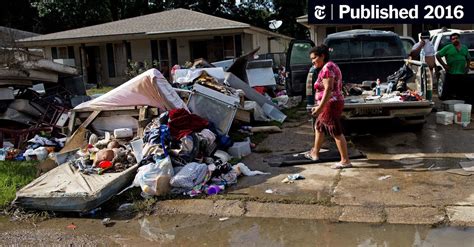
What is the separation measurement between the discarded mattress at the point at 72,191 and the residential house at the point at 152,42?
15515mm

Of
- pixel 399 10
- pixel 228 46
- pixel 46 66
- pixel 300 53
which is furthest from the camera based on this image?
pixel 228 46

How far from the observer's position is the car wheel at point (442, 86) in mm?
10820

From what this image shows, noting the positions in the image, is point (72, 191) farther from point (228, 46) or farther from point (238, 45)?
point (228, 46)

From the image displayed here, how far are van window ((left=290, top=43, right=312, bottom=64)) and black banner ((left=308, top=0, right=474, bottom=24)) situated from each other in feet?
3.49

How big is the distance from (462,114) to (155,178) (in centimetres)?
607

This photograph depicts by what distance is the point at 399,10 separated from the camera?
34.1ft

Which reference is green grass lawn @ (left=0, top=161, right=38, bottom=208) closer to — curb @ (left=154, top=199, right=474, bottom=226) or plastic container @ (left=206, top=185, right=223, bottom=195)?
curb @ (left=154, top=199, right=474, bottom=226)

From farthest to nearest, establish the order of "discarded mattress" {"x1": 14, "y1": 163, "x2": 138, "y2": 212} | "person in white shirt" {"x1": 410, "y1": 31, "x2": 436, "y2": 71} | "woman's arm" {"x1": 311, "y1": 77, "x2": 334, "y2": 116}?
"person in white shirt" {"x1": 410, "y1": 31, "x2": 436, "y2": 71} < "woman's arm" {"x1": 311, "y1": 77, "x2": 334, "y2": 116} < "discarded mattress" {"x1": 14, "y1": 163, "x2": 138, "y2": 212}

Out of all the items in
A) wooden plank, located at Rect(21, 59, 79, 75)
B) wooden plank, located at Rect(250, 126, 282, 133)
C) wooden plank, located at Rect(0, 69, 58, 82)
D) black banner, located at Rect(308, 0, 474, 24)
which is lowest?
wooden plank, located at Rect(250, 126, 282, 133)

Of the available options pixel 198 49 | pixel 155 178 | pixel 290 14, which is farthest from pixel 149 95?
pixel 290 14

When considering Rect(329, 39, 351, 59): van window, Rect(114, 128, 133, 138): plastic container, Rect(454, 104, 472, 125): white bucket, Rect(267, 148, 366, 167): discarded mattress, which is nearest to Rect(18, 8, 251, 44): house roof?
Rect(329, 39, 351, 59): van window

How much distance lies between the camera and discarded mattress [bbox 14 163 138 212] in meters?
5.36

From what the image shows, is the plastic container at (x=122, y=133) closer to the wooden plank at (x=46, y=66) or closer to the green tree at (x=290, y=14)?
the wooden plank at (x=46, y=66)

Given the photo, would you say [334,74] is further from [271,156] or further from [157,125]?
[157,125]
